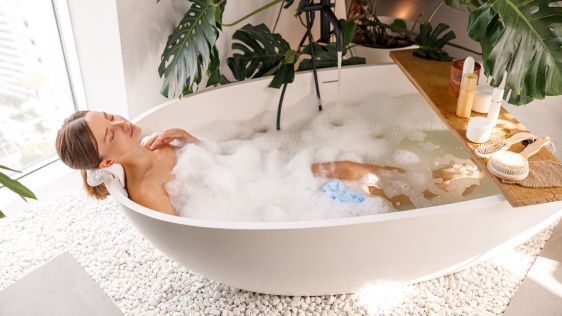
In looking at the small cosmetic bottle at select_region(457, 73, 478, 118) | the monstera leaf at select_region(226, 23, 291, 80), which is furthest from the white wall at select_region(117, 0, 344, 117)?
the small cosmetic bottle at select_region(457, 73, 478, 118)

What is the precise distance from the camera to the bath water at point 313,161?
1943 millimetres

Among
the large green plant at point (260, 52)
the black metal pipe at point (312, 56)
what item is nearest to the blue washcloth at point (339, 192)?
the black metal pipe at point (312, 56)

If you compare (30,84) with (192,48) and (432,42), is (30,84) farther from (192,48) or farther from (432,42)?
(432,42)

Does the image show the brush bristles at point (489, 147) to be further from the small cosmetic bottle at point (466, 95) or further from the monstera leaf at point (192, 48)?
the monstera leaf at point (192, 48)

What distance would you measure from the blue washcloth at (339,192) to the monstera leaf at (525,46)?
0.68m

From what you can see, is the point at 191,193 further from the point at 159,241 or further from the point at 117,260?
the point at 117,260

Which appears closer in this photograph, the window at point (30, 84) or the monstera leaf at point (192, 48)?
the monstera leaf at point (192, 48)

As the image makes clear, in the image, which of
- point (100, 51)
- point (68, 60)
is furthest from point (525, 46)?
point (68, 60)

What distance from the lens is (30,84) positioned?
259cm

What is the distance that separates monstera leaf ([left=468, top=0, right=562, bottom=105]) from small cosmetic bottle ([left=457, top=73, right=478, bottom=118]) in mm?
362

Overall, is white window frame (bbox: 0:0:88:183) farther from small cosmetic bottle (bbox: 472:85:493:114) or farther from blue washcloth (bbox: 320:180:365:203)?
small cosmetic bottle (bbox: 472:85:493:114)

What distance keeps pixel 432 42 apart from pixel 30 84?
2103 millimetres

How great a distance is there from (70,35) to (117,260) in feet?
3.52

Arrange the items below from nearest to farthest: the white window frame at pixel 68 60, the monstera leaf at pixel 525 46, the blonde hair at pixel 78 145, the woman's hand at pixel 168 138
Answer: the monstera leaf at pixel 525 46
the blonde hair at pixel 78 145
the woman's hand at pixel 168 138
the white window frame at pixel 68 60
